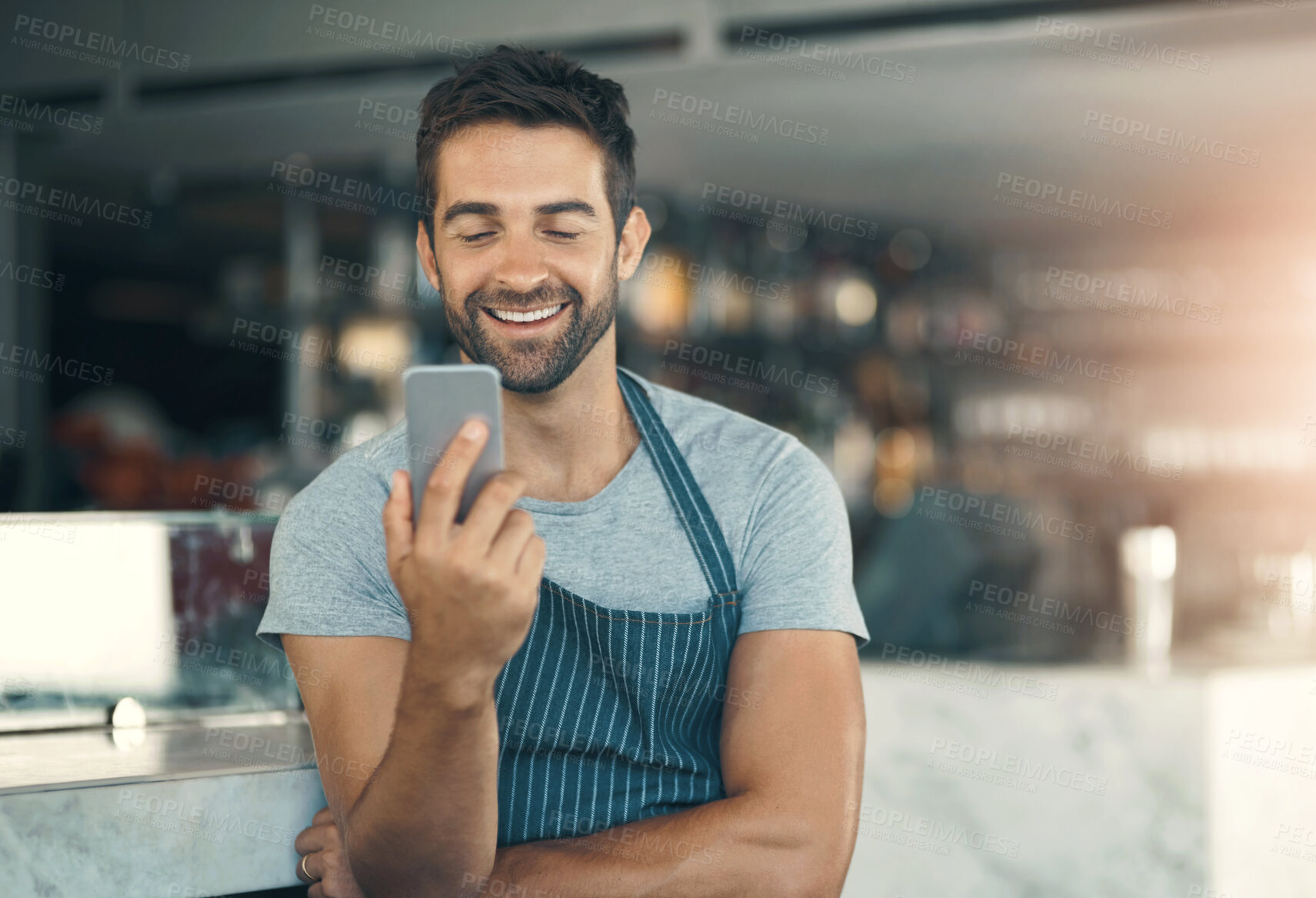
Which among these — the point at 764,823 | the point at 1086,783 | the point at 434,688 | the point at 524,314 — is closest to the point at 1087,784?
the point at 1086,783

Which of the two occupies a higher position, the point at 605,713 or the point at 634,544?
the point at 634,544

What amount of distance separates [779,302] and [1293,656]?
218 cm

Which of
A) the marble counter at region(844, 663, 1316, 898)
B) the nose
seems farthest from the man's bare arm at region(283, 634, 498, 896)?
the marble counter at region(844, 663, 1316, 898)

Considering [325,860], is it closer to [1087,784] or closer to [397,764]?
[397,764]

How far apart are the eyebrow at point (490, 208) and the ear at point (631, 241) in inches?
4.1

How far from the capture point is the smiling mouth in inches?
43.5

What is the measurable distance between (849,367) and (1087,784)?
2.33m

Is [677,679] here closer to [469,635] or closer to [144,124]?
[469,635]

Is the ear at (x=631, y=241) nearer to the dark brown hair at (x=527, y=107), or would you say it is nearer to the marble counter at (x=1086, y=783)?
the dark brown hair at (x=527, y=107)

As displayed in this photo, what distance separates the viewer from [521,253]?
43.6 inches

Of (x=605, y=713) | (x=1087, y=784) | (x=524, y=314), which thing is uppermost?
(x=524, y=314)

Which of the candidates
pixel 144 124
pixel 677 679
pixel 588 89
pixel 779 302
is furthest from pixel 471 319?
pixel 779 302

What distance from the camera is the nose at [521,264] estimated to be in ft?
3.60

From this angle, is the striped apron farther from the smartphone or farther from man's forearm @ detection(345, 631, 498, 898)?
the smartphone
